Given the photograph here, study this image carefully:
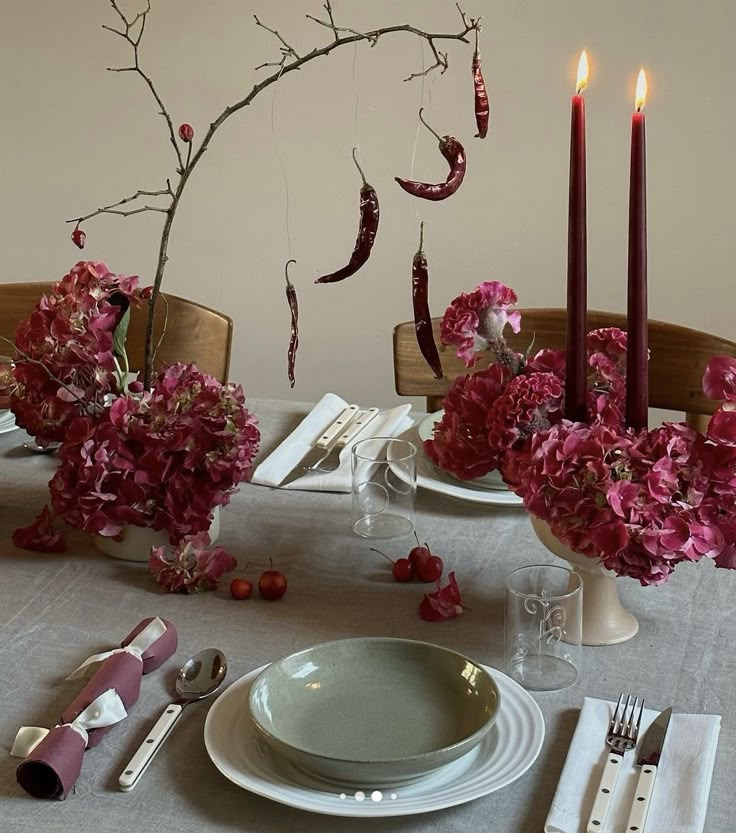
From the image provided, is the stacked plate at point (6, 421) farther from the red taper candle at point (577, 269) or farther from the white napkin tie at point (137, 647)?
the red taper candle at point (577, 269)

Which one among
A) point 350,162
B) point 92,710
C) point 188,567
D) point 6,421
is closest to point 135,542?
point 188,567

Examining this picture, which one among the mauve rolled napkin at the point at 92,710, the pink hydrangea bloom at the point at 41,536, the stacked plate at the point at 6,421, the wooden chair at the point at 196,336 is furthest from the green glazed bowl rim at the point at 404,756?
the wooden chair at the point at 196,336

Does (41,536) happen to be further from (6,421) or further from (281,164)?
(281,164)

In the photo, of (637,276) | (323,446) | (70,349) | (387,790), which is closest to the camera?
(387,790)

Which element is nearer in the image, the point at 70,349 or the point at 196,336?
the point at 70,349

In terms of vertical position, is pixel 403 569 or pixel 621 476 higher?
pixel 621 476

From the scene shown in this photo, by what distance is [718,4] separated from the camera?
2203 millimetres

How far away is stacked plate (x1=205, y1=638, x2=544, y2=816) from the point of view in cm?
78

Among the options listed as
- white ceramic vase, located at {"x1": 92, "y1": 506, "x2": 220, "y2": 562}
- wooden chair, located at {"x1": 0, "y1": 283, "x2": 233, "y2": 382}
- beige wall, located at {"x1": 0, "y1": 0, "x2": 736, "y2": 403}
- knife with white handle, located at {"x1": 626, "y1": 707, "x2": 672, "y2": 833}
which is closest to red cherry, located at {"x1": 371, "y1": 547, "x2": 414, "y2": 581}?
white ceramic vase, located at {"x1": 92, "y1": 506, "x2": 220, "y2": 562}

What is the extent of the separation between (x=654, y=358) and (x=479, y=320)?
0.66 metres

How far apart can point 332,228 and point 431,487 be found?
1449mm

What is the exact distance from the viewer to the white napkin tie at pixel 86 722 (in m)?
0.85

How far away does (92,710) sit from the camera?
86cm

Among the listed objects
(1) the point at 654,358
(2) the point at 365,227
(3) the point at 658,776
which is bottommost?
(3) the point at 658,776
